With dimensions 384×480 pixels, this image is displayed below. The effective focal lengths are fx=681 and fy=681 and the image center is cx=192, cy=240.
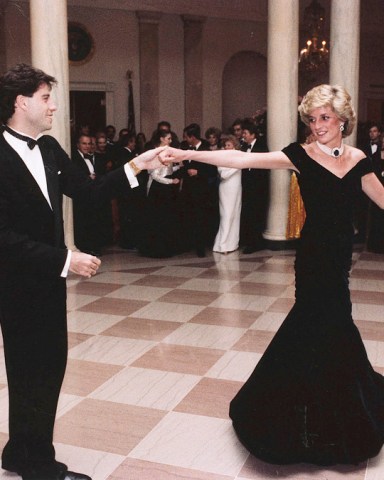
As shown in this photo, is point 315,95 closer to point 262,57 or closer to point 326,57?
point 326,57

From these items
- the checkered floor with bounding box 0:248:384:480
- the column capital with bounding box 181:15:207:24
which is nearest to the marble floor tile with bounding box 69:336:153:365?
the checkered floor with bounding box 0:248:384:480

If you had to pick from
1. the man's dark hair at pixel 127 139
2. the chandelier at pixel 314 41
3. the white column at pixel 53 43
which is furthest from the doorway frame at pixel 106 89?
the white column at pixel 53 43

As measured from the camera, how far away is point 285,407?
3.20 meters

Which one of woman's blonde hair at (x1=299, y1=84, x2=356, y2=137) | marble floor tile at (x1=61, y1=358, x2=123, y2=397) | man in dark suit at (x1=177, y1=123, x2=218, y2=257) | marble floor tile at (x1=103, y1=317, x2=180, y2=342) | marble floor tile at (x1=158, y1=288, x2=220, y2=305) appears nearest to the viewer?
woman's blonde hair at (x1=299, y1=84, x2=356, y2=137)

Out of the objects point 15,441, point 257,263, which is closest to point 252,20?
point 257,263

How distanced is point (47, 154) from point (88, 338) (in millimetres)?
2735

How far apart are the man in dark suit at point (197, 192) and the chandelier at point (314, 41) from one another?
4.05m

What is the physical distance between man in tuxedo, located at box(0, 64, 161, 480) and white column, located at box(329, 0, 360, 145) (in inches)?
277

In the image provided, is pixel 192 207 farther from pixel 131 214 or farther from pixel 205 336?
pixel 205 336

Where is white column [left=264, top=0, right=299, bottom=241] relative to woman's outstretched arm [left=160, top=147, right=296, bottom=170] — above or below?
above

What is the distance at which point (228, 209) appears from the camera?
938 cm

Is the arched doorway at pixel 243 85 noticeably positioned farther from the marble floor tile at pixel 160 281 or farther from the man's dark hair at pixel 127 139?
the marble floor tile at pixel 160 281

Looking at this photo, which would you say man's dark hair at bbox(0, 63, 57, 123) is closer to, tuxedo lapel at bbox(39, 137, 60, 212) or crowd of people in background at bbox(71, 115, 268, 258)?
tuxedo lapel at bbox(39, 137, 60, 212)

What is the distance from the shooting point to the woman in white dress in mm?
9309
